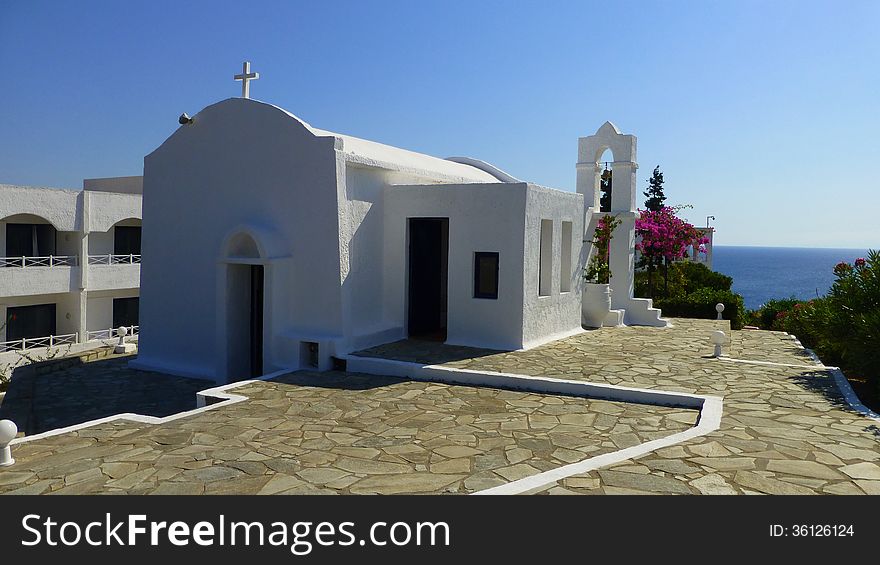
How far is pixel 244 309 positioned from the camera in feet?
43.1

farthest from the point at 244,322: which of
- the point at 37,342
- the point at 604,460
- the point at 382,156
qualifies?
the point at 37,342

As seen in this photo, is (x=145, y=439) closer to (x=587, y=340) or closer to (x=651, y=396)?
(x=651, y=396)

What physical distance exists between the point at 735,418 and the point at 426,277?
7.25m

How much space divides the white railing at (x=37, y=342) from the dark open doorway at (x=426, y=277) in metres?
15.6

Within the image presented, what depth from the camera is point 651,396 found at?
912 centimetres

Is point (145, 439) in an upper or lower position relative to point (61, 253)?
lower

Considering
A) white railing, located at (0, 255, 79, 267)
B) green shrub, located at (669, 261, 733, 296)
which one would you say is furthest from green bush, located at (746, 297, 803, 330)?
white railing, located at (0, 255, 79, 267)

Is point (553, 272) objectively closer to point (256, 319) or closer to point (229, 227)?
point (256, 319)

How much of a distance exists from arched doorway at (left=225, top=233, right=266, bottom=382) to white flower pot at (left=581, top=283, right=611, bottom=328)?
301 inches

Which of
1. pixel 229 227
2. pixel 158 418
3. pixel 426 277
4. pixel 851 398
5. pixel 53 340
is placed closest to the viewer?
pixel 158 418

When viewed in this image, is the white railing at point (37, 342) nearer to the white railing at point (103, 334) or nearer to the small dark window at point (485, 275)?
the white railing at point (103, 334)
